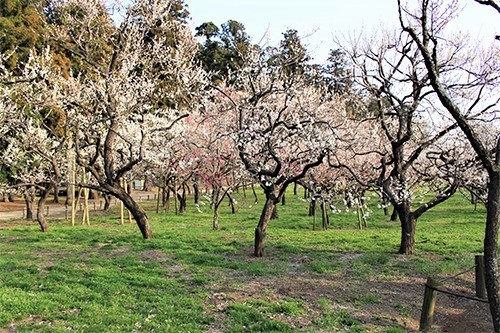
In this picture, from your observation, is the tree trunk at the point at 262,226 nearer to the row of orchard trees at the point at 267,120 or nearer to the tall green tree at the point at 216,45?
the row of orchard trees at the point at 267,120

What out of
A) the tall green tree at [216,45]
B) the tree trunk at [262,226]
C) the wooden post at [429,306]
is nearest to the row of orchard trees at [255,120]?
the tree trunk at [262,226]

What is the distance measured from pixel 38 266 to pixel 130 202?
3.67 meters

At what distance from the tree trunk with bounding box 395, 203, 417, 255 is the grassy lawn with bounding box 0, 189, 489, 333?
35 cm

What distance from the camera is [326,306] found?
691 centimetres

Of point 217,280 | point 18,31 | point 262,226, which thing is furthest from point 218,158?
point 18,31

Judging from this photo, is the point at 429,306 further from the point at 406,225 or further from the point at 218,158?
the point at 218,158

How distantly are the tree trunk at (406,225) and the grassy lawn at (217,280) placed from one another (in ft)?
1.15

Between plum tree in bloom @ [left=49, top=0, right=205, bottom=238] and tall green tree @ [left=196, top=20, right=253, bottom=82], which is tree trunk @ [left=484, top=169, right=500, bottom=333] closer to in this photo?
plum tree in bloom @ [left=49, top=0, right=205, bottom=238]

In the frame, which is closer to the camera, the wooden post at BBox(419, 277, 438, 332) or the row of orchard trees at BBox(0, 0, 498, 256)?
the wooden post at BBox(419, 277, 438, 332)

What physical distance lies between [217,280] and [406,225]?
5.51 metres

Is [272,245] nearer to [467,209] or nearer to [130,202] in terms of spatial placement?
[130,202]

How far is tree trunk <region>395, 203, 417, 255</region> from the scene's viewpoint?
10805 mm

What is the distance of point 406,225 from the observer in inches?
431

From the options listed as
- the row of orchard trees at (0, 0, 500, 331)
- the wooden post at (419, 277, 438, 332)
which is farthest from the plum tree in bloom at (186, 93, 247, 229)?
the wooden post at (419, 277, 438, 332)
